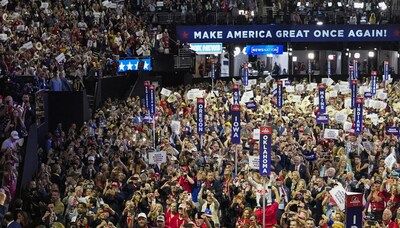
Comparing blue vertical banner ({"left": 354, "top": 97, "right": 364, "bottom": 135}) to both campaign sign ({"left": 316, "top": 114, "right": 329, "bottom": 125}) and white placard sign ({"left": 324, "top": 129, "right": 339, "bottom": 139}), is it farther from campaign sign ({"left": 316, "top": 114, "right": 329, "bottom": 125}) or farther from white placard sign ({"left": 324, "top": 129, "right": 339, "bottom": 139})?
campaign sign ({"left": 316, "top": 114, "right": 329, "bottom": 125})

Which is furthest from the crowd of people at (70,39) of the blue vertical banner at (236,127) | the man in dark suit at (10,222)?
the man in dark suit at (10,222)

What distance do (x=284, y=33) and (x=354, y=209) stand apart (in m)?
36.7

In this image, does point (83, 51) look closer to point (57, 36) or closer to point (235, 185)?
point (57, 36)

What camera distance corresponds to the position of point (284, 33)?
49.1m

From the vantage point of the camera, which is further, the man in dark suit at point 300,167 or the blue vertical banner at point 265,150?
the man in dark suit at point 300,167

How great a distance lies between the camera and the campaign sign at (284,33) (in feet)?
159

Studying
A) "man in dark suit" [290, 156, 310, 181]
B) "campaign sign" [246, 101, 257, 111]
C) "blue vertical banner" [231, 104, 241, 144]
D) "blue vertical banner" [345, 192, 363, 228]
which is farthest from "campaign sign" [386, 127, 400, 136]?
"blue vertical banner" [345, 192, 363, 228]

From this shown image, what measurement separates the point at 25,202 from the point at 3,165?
113 centimetres

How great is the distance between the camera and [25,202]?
17984 millimetres

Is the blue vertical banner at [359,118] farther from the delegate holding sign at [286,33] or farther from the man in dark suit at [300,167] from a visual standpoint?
the delegate holding sign at [286,33]

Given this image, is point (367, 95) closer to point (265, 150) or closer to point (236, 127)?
point (236, 127)

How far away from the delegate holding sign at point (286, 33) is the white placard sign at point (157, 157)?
89.2 feet

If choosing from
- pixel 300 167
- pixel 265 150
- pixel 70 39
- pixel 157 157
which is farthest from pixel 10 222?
pixel 70 39

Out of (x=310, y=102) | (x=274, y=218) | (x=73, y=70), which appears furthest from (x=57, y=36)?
(x=274, y=218)
